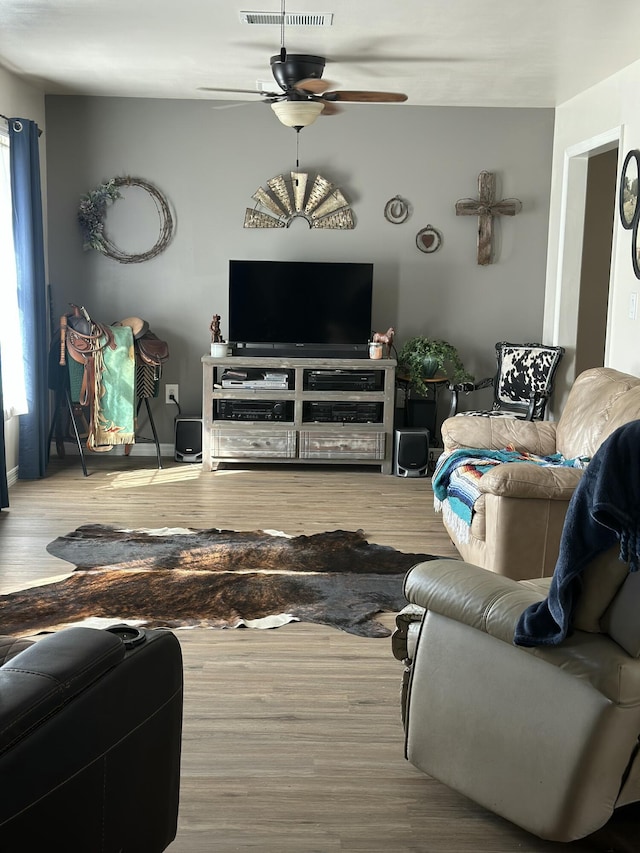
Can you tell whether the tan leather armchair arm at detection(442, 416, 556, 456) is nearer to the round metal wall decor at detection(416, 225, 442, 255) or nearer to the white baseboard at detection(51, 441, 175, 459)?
the round metal wall decor at detection(416, 225, 442, 255)

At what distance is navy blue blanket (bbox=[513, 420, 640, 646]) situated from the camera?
1.91 m

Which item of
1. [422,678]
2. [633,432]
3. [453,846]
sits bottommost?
[453,846]

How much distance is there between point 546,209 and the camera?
267 inches

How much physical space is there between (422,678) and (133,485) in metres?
3.94

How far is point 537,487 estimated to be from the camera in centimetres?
357

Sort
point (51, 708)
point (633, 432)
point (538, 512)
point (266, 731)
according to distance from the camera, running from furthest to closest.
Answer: point (538, 512)
point (266, 731)
point (633, 432)
point (51, 708)

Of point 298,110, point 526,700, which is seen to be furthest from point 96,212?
point 526,700

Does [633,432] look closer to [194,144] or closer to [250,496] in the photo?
[250,496]

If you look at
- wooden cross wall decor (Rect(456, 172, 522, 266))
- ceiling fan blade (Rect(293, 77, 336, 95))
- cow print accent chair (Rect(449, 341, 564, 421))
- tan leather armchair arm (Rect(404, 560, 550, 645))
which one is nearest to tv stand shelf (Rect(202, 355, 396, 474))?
cow print accent chair (Rect(449, 341, 564, 421))

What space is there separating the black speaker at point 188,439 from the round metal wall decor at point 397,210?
2072 mm

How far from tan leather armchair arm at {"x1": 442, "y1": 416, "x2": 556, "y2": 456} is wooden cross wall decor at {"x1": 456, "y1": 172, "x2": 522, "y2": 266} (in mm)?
2186

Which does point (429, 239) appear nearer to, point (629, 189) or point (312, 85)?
point (629, 189)

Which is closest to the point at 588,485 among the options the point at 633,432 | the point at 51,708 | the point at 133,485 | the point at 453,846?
the point at 633,432

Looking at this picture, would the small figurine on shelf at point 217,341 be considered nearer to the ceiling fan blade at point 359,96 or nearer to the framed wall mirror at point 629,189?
the ceiling fan blade at point 359,96
